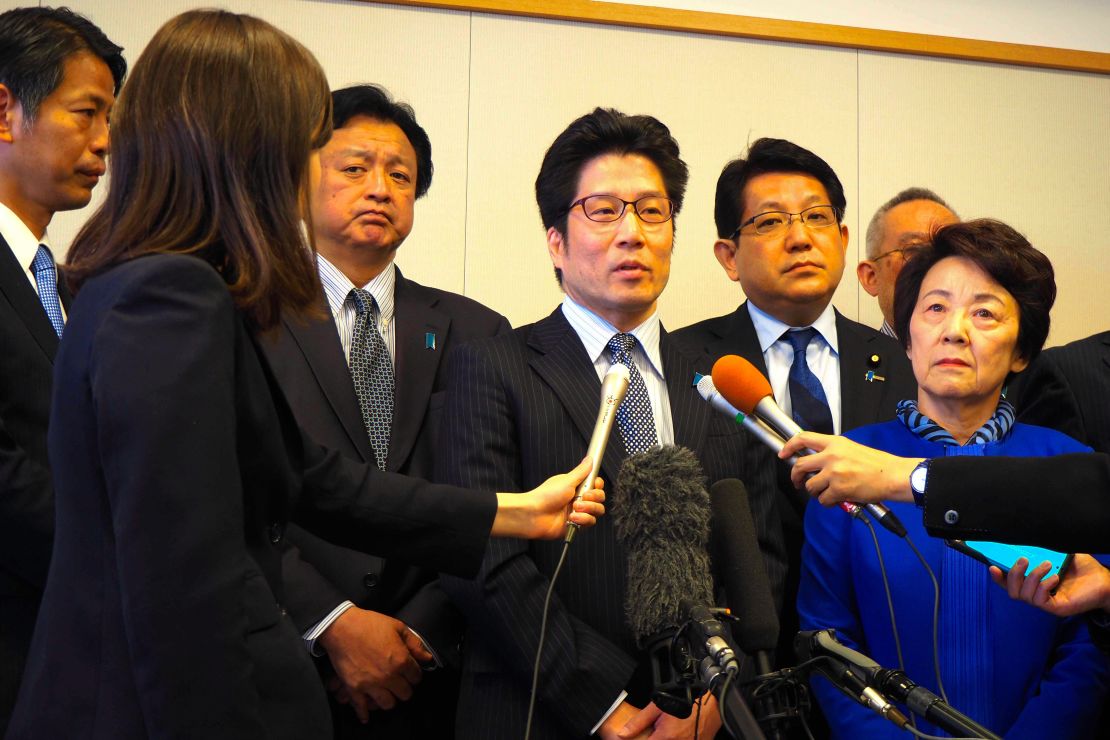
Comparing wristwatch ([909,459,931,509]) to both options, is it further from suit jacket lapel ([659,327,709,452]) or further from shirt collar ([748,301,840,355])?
shirt collar ([748,301,840,355])

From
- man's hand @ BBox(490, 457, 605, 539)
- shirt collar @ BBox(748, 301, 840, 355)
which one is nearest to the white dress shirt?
shirt collar @ BBox(748, 301, 840, 355)

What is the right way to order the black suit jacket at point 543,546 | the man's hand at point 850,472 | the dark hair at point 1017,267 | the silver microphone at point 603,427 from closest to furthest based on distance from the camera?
1. the silver microphone at point 603,427
2. the man's hand at point 850,472
3. the black suit jacket at point 543,546
4. the dark hair at point 1017,267

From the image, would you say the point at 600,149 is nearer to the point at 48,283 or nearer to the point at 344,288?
the point at 344,288

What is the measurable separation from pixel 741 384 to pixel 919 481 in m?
0.33

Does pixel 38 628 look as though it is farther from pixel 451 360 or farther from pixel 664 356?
pixel 664 356

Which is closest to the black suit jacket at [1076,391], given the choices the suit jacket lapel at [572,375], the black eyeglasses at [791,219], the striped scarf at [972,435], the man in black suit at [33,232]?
the striped scarf at [972,435]

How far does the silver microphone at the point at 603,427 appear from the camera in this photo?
1.74 m

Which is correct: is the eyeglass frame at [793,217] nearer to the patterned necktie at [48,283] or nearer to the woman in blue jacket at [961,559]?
the woman in blue jacket at [961,559]

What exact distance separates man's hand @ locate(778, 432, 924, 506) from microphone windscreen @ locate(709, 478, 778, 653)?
12cm

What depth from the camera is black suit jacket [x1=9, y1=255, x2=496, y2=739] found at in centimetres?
127

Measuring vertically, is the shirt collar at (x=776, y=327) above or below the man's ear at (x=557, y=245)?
below

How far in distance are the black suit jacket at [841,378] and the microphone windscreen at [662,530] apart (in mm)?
815

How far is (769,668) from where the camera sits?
1604 millimetres

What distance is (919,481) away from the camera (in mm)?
1871
